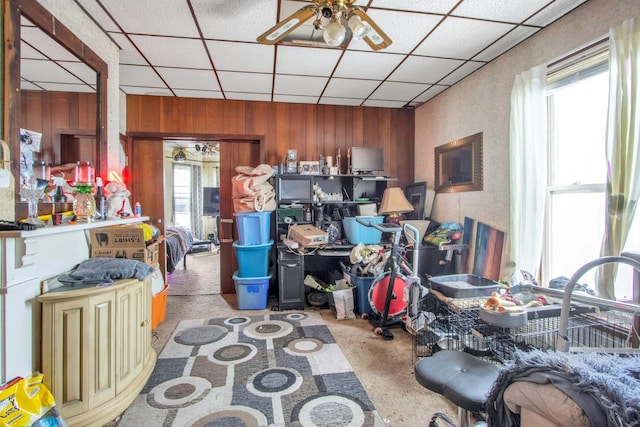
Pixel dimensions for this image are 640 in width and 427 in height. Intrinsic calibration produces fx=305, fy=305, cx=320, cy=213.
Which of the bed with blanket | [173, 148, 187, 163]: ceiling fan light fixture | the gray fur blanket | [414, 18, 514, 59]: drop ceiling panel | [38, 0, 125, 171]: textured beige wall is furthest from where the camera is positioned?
[173, 148, 187, 163]: ceiling fan light fixture

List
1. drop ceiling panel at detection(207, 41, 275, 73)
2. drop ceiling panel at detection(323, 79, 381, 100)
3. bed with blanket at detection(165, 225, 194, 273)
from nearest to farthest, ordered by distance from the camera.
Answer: drop ceiling panel at detection(207, 41, 275, 73) < drop ceiling panel at detection(323, 79, 381, 100) < bed with blanket at detection(165, 225, 194, 273)

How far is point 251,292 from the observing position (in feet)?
11.8

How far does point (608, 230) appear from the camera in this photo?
1.80 meters

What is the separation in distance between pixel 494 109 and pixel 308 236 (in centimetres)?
223

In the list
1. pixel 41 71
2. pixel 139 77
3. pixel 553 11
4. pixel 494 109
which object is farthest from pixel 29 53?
pixel 494 109

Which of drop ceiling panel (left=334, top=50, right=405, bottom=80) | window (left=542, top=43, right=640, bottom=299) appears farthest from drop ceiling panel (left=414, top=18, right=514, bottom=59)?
window (left=542, top=43, right=640, bottom=299)

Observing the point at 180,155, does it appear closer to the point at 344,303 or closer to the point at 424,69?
the point at 344,303

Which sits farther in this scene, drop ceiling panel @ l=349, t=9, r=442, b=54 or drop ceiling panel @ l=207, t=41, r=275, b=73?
drop ceiling panel @ l=207, t=41, r=275, b=73

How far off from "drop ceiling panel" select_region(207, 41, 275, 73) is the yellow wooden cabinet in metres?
2.06

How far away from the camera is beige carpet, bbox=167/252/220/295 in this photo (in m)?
4.43

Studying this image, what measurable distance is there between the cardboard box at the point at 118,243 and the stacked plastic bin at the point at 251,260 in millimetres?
1396

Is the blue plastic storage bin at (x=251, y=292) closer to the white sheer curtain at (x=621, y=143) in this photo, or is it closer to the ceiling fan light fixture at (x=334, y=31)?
the ceiling fan light fixture at (x=334, y=31)

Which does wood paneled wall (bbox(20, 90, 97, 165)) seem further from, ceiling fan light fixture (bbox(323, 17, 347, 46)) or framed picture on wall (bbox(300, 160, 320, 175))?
framed picture on wall (bbox(300, 160, 320, 175))

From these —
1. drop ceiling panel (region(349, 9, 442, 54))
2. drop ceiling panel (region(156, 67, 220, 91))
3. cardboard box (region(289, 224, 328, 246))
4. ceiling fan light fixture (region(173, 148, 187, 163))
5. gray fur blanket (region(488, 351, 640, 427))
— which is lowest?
gray fur blanket (region(488, 351, 640, 427))
